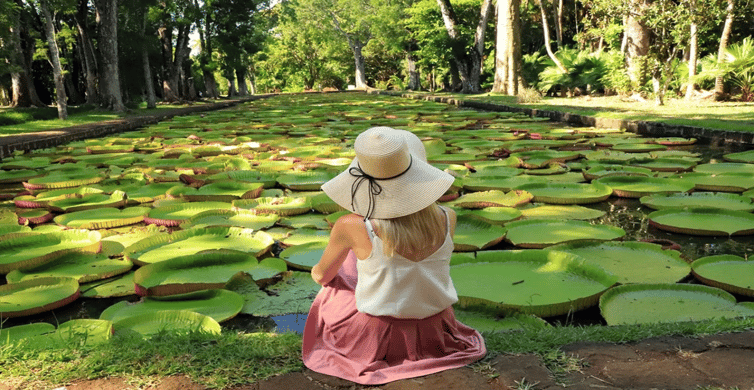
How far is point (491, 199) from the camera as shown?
394cm

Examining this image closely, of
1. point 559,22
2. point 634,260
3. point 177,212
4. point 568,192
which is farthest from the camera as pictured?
point 559,22

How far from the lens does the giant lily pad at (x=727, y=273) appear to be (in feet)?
7.48

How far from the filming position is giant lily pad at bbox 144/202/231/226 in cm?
357

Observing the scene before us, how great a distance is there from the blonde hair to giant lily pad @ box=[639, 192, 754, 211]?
7.82 feet

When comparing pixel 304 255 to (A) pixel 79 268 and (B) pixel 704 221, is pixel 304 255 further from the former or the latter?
(B) pixel 704 221

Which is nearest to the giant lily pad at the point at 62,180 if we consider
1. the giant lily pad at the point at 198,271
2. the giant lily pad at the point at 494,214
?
the giant lily pad at the point at 198,271

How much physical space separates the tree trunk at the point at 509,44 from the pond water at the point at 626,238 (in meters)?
11.3

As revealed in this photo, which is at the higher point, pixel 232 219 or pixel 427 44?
pixel 427 44

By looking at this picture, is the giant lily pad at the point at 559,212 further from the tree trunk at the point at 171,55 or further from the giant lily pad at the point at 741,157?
the tree trunk at the point at 171,55

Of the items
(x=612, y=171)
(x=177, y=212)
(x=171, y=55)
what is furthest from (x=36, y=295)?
(x=171, y=55)

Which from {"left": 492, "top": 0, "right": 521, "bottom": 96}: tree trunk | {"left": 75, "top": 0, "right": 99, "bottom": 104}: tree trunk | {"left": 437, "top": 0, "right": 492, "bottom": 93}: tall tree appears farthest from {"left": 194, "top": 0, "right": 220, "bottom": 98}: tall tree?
{"left": 492, "top": 0, "right": 521, "bottom": 96}: tree trunk

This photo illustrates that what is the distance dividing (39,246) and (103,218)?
2.02 feet

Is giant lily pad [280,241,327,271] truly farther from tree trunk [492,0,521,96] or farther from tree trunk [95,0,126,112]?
tree trunk [492,0,521,96]

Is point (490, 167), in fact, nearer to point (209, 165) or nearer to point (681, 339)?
point (209, 165)
